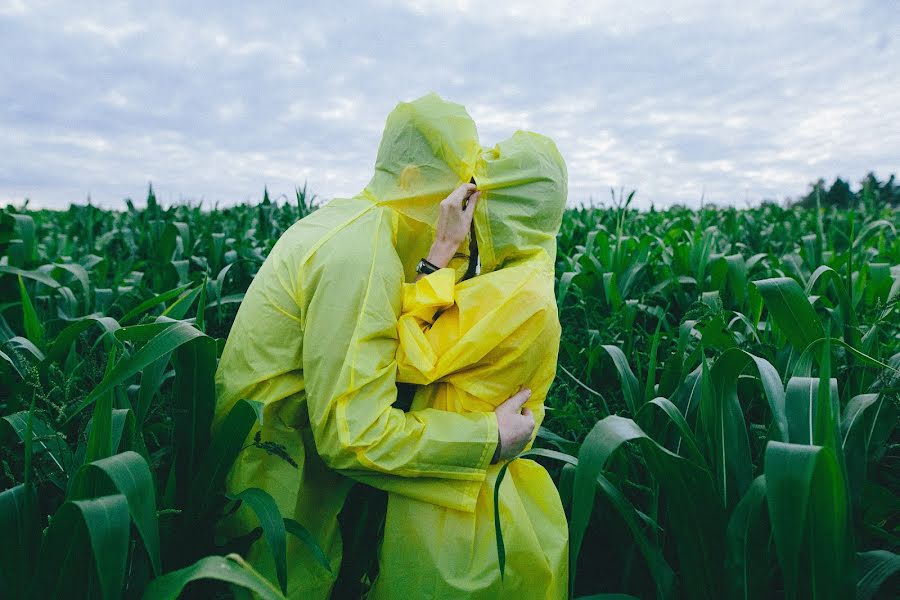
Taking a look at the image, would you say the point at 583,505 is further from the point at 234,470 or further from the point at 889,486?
the point at 889,486

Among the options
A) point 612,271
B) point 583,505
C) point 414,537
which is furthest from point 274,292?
point 612,271

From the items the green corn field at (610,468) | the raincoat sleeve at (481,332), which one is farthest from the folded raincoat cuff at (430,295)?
the green corn field at (610,468)

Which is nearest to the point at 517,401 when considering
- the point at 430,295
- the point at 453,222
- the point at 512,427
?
the point at 512,427

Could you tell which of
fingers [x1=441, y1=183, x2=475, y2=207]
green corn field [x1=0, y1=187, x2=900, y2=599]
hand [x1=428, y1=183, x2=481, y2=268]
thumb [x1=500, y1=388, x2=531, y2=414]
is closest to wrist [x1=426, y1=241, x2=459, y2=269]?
hand [x1=428, y1=183, x2=481, y2=268]

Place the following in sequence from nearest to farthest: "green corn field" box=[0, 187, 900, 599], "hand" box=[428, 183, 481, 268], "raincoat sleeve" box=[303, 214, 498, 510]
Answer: "green corn field" box=[0, 187, 900, 599] → "raincoat sleeve" box=[303, 214, 498, 510] → "hand" box=[428, 183, 481, 268]

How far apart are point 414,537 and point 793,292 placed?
1172 millimetres

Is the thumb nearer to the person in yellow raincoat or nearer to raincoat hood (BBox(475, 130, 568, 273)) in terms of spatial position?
the person in yellow raincoat

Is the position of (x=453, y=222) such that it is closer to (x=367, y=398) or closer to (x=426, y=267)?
(x=426, y=267)

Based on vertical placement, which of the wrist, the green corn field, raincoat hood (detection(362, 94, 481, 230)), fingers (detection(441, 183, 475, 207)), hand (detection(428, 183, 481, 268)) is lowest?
the green corn field

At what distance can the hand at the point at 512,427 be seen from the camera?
1.50m

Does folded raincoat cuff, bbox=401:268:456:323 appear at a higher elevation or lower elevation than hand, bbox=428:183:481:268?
lower

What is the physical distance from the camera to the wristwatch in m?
1.65

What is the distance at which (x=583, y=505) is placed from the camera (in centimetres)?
125

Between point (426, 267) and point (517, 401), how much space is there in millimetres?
436
